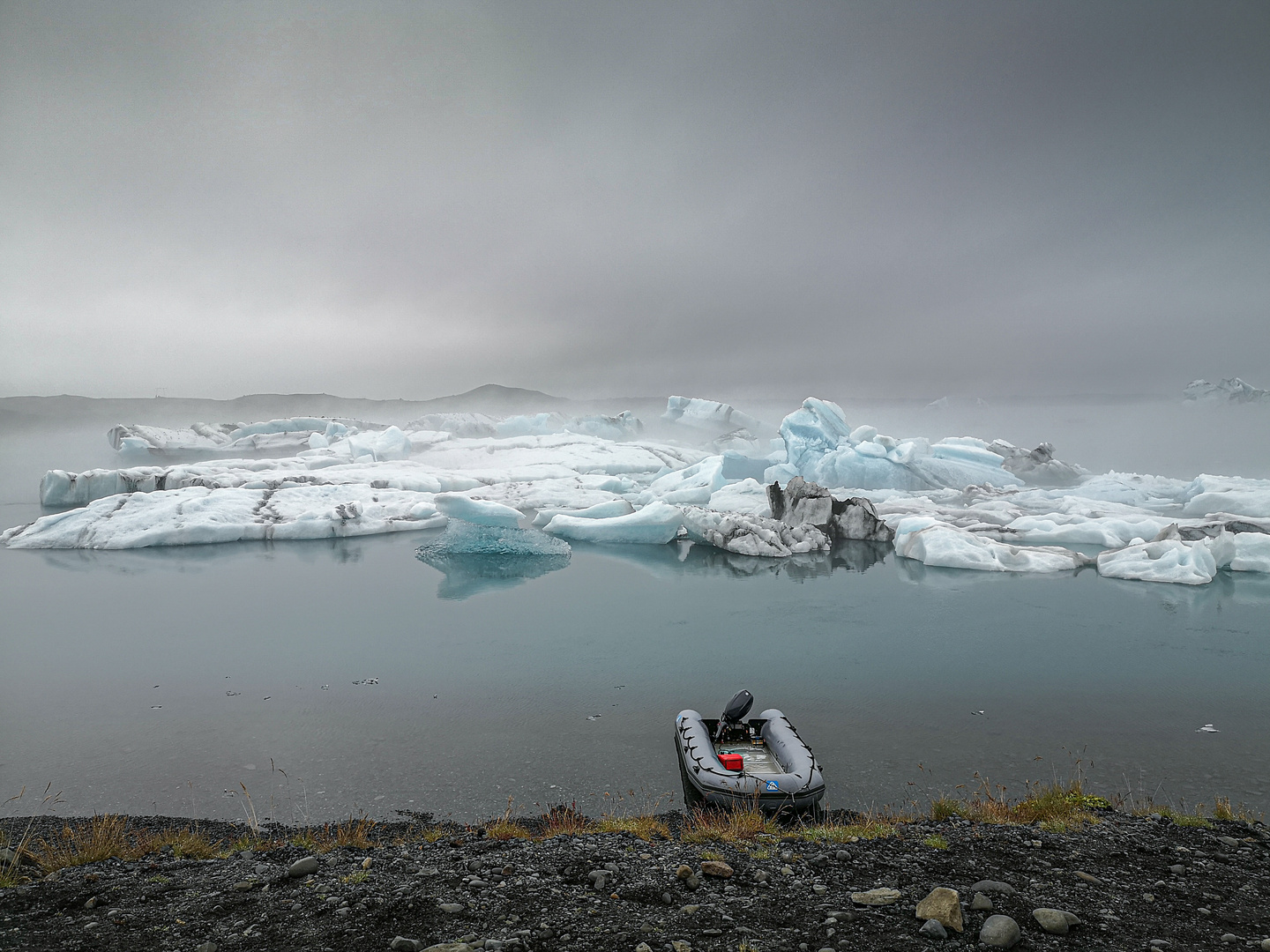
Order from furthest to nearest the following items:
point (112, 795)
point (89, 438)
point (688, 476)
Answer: point (89, 438)
point (688, 476)
point (112, 795)

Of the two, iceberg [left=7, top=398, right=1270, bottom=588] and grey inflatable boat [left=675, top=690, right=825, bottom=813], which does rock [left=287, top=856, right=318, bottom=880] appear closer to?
grey inflatable boat [left=675, top=690, right=825, bottom=813]

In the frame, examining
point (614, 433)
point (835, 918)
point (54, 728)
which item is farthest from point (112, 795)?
point (614, 433)

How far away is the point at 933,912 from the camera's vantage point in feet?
8.60

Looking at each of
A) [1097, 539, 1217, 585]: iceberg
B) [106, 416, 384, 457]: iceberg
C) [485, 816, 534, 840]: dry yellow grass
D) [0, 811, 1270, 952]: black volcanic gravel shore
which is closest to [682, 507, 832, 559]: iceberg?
[1097, 539, 1217, 585]: iceberg

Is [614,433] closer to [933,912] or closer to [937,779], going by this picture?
[937,779]

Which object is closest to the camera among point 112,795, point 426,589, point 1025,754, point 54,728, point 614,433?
point 112,795

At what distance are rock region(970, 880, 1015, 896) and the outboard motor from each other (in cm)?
279

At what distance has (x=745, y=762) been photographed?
5.25 m

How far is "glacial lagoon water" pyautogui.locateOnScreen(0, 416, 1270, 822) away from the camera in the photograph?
5461 mm

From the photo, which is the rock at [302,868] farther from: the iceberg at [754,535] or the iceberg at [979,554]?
the iceberg at [979,554]

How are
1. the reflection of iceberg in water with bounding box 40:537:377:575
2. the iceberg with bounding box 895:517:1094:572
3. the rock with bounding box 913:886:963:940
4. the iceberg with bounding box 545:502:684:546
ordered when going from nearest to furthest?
1. the rock with bounding box 913:886:963:940
2. the iceberg with bounding box 895:517:1094:572
3. the reflection of iceberg in water with bounding box 40:537:377:575
4. the iceberg with bounding box 545:502:684:546

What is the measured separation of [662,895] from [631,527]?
13.9 metres

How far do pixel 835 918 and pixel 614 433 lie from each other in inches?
1576

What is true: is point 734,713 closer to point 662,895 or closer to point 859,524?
point 662,895
